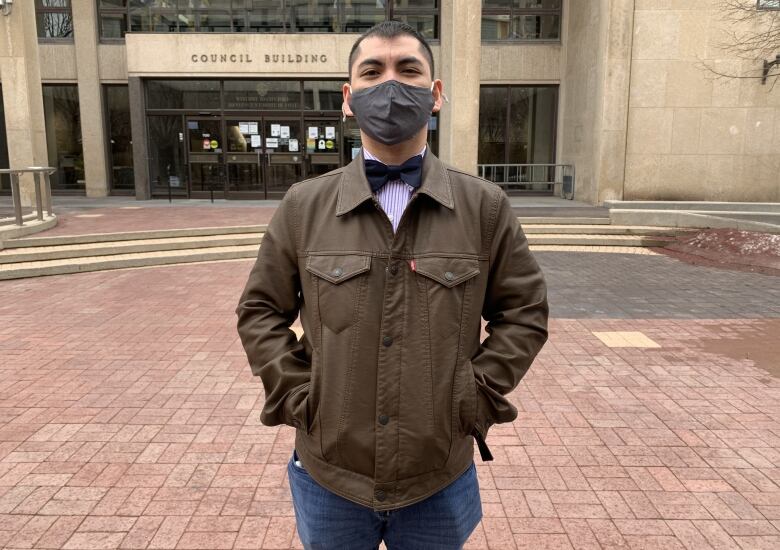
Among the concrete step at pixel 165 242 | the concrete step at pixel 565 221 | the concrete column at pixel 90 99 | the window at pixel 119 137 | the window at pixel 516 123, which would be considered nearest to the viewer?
the concrete step at pixel 165 242

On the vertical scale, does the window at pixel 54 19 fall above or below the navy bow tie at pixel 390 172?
above

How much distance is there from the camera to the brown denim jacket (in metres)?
1.70

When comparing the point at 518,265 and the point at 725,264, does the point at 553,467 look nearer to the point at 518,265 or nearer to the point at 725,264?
the point at 518,265

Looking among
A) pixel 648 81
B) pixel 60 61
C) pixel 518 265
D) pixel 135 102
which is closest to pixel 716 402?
pixel 518 265

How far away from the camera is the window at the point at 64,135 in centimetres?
1986

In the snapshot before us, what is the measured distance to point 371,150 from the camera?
1868 millimetres

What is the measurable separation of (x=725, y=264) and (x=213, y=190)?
46.1ft

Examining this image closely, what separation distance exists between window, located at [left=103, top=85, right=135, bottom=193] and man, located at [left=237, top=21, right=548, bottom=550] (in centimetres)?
1980

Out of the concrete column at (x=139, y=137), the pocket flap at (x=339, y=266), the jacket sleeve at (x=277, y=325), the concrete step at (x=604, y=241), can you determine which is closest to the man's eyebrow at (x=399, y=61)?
the jacket sleeve at (x=277, y=325)

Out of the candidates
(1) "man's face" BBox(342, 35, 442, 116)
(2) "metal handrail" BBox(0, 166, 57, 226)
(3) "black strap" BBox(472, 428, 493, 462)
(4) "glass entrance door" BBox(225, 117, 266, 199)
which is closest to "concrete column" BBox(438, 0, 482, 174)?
(4) "glass entrance door" BBox(225, 117, 266, 199)

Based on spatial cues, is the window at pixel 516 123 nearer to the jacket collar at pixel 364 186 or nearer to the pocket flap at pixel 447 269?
the jacket collar at pixel 364 186

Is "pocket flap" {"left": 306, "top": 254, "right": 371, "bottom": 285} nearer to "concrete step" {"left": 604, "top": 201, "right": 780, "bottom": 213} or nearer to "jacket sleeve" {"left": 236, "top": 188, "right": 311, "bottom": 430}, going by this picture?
"jacket sleeve" {"left": 236, "top": 188, "right": 311, "bottom": 430}

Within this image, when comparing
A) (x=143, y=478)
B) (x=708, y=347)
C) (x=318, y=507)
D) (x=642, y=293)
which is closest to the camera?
(x=318, y=507)

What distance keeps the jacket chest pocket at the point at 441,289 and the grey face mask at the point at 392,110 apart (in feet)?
1.29
